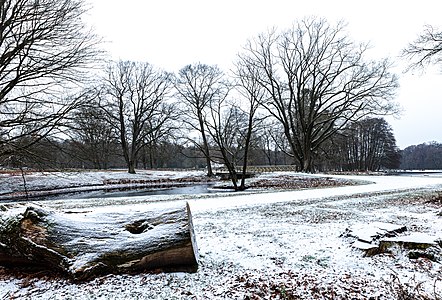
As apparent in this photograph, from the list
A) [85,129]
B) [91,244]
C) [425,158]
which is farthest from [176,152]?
[425,158]

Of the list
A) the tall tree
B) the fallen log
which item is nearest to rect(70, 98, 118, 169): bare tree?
the fallen log

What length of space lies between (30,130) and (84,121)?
158cm

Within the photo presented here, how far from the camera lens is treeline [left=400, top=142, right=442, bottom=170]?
82438 mm

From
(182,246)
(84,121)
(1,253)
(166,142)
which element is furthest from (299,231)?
(166,142)

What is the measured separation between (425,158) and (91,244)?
105170mm

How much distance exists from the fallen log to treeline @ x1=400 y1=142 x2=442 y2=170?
94238 millimetres

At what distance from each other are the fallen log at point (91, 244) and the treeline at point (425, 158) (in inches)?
3710

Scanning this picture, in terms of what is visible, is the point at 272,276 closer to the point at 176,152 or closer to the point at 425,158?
the point at 176,152

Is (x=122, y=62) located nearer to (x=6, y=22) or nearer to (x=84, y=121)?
(x=6, y=22)

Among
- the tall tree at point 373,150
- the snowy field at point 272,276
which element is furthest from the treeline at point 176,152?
the snowy field at point 272,276

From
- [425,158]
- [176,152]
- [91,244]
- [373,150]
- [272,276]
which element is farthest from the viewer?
[425,158]

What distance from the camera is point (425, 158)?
8850 centimetres

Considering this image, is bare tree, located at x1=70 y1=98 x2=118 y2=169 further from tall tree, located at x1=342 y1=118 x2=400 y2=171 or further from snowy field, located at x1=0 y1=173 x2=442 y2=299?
tall tree, located at x1=342 y1=118 x2=400 y2=171

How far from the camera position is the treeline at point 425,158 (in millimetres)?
82438
